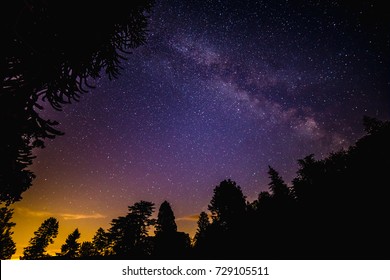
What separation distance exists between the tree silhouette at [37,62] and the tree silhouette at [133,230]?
34786mm

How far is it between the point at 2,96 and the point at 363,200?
1442 centimetres

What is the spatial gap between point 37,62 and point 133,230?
122ft

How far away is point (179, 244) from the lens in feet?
97.5

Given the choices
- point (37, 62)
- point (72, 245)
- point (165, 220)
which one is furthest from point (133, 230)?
point (37, 62)

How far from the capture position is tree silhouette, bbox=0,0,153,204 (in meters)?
2.47

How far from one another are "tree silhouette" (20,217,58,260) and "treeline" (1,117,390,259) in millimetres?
183

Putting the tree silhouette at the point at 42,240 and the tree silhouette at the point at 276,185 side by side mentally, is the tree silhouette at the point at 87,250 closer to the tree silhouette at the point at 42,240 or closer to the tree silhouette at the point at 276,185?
the tree silhouette at the point at 42,240

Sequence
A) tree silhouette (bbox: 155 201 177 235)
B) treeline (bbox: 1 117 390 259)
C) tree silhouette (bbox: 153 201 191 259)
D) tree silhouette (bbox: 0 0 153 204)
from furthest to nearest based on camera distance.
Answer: tree silhouette (bbox: 155 201 177 235), tree silhouette (bbox: 153 201 191 259), treeline (bbox: 1 117 390 259), tree silhouette (bbox: 0 0 153 204)

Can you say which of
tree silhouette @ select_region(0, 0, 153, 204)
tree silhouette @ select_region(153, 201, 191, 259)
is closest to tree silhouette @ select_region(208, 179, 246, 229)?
tree silhouette @ select_region(153, 201, 191, 259)

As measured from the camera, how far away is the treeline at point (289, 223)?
5.17 m

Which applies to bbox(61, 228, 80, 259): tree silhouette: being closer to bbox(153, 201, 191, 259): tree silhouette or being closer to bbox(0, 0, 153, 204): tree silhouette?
bbox(153, 201, 191, 259): tree silhouette
